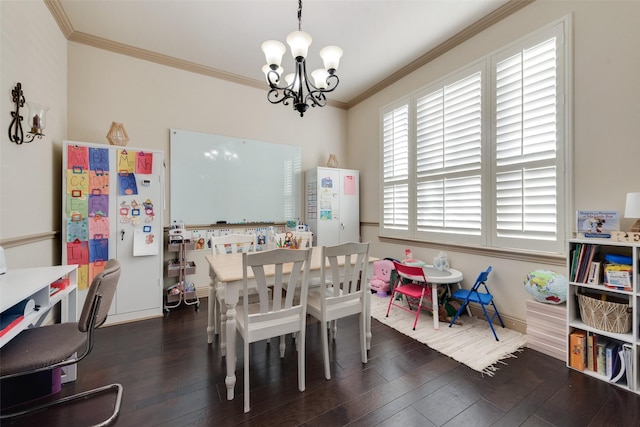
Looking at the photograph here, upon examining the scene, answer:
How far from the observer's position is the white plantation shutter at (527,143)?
91.4 inches

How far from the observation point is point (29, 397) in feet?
5.33

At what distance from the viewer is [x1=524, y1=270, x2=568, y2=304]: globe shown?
2.13 metres

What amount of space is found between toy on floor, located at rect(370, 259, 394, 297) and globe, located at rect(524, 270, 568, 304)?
5.13ft

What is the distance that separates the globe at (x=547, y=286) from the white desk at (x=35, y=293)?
3.34m

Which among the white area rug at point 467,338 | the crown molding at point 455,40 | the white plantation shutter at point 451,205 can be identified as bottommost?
the white area rug at point 467,338

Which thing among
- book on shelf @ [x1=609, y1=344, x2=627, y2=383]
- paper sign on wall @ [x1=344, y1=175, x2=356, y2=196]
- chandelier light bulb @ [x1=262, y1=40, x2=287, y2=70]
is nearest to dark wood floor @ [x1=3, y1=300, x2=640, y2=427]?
book on shelf @ [x1=609, y1=344, x2=627, y2=383]


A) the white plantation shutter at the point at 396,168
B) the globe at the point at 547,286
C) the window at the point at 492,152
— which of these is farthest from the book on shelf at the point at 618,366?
the white plantation shutter at the point at 396,168

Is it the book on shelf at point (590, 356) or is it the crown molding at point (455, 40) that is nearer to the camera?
the book on shelf at point (590, 356)

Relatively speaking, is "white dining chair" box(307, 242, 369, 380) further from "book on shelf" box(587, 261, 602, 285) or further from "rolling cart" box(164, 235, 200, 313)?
"rolling cart" box(164, 235, 200, 313)

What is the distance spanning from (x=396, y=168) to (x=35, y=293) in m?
3.77

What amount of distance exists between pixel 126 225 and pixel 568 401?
3.95 meters

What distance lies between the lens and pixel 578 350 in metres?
1.94

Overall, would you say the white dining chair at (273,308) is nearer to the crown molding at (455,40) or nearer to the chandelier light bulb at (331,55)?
the chandelier light bulb at (331,55)

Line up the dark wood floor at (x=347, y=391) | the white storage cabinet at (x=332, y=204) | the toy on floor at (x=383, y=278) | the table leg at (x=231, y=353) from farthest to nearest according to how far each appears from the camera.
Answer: the white storage cabinet at (x=332, y=204)
the toy on floor at (x=383, y=278)
the table leg at (x=231, y=353)
the dark wood floor at (x=347, y=391)
